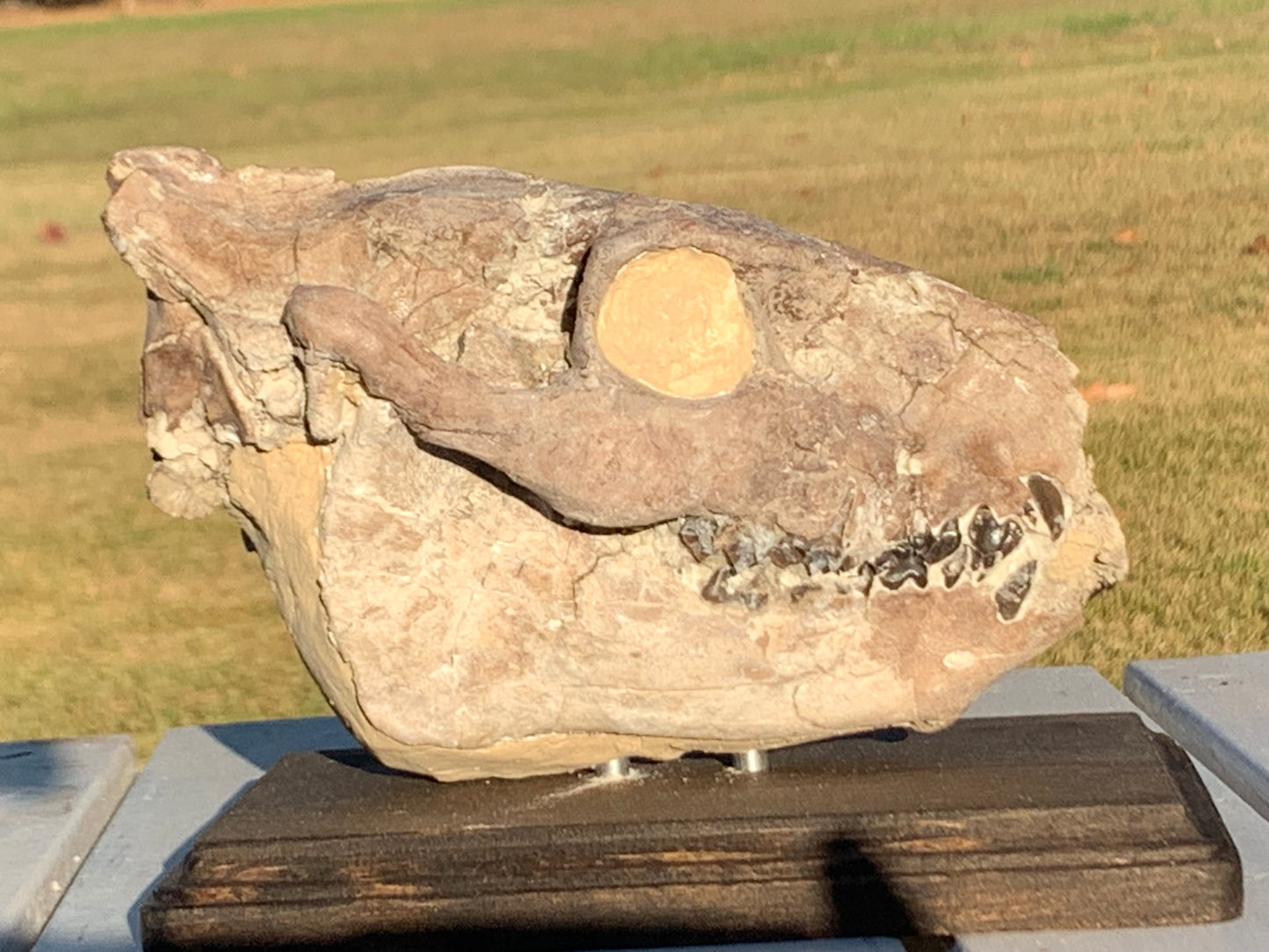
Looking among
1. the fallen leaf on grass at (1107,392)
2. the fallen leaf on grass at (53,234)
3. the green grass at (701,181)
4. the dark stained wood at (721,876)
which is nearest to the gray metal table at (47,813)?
the dark stained wood at (721,876)

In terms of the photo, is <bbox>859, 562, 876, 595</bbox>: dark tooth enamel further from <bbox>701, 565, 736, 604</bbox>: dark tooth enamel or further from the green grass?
the green grass

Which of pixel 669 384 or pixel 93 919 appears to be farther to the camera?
pixel 93 919

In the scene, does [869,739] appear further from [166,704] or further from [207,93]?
[207,93]

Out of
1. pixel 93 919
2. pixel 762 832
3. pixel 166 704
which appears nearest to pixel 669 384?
pixel 762 832

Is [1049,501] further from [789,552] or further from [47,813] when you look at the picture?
[47,813]

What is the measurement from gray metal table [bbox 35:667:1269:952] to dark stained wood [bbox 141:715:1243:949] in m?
0.04

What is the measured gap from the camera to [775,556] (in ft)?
8.15

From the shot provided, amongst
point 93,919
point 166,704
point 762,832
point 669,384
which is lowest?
point 166,704

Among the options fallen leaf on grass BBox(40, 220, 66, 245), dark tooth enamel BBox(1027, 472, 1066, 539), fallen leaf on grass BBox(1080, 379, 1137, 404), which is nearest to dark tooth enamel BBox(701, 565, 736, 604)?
dark tooth enamel BBox(1027, 472, 1066, 539)

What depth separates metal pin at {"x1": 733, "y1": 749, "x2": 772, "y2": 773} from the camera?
8.87 ft

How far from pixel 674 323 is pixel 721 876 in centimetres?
77

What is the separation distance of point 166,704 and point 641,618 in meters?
2.13

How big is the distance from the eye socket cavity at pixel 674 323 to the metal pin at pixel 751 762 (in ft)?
1.99

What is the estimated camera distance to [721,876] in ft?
8.19
